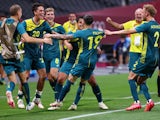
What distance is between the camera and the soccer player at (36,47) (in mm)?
13125

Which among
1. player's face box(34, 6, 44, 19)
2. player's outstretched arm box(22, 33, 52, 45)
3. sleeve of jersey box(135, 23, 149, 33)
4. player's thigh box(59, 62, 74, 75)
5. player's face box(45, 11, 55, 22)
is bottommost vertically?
player's thigh box(59, 62, 74, 75)

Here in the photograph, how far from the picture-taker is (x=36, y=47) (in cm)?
1350

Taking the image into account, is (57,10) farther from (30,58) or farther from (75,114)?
(75,114)

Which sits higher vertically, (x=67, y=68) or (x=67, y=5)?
(x=67, y=5)

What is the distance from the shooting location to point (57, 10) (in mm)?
30922

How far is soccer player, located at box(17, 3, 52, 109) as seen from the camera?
1312 cm

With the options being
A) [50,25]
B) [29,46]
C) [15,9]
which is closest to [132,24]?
[50,25]

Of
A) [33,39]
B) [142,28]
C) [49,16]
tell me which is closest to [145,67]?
[142,28]

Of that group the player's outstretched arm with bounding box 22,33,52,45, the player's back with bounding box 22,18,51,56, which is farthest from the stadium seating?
the player's outstretched arm with bounding box 22,33,52,45

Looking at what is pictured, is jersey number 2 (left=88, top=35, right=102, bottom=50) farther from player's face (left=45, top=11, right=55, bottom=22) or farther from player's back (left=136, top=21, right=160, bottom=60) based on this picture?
player's face (left=45, top=11, right=55, bottom=22)

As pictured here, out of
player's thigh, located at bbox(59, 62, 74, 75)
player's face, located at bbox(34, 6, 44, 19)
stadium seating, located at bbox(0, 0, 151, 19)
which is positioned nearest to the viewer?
player's face, located at bbox(34, 6, 44, 19)

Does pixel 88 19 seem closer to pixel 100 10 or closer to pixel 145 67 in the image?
pixel 145 67

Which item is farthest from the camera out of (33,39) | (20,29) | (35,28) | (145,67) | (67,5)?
(67,5)

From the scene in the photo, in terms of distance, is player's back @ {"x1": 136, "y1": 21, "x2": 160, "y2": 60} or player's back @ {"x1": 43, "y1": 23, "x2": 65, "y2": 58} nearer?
player's back @ {"x1": 136, "y1": 21, "x2": 160, "y2": 60}
